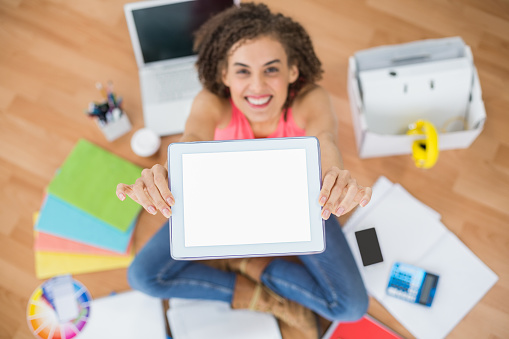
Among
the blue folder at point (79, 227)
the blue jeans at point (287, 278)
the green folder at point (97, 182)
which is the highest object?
the green folder at point (97, 182)

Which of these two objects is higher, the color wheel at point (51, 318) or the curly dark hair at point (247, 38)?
the curly dark hair at point (247, 38)

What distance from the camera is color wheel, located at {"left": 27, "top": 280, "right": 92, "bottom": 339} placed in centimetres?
109

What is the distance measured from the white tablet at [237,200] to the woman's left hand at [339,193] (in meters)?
0.02

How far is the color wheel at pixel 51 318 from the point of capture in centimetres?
109

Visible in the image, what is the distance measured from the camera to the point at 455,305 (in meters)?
1.06

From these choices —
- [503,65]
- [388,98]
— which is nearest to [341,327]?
[388,98]

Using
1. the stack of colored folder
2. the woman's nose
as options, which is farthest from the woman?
the stack of colored folder

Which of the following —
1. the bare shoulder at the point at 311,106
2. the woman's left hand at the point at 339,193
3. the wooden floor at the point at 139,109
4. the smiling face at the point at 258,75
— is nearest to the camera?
the woman's left hand at the point at 339,193

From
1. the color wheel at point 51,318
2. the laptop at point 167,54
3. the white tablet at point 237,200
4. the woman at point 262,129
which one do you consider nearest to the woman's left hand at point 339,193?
the white tablet at point 237,200

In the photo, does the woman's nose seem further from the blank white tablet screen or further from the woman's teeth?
the blank white tablet screen

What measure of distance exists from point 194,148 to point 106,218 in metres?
0.56

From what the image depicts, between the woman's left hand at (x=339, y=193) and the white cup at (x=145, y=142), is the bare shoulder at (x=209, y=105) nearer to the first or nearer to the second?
the white cup at (x=145, y=142)

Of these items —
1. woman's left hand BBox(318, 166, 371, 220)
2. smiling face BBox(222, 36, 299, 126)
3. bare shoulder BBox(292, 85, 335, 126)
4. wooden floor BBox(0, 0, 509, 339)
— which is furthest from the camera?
wooden floor BBox(0, 0, 509, 339)

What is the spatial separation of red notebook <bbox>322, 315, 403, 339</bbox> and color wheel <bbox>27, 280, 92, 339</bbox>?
0.63 metres
